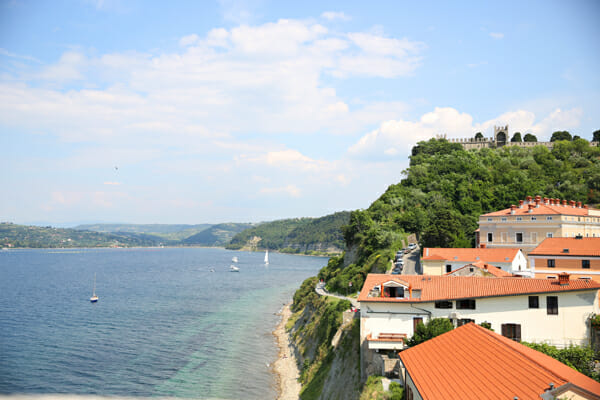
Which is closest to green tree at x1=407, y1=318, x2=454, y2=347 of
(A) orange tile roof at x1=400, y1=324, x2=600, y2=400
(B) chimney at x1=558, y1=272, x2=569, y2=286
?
(A) orange tile roof at x1=400, y1=324, x2=600, y2=400

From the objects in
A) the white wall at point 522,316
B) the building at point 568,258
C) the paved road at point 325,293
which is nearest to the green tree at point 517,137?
the paved road at point 325,293

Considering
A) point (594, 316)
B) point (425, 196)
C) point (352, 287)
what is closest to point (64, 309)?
point (352, 287)

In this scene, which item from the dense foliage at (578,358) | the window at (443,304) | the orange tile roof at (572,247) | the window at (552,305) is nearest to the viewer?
the dense foliage at (578,358)

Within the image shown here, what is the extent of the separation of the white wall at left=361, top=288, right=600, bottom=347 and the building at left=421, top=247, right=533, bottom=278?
53.1 ft

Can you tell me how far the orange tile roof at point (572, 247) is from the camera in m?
35.6

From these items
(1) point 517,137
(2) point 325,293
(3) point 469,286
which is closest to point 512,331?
(3) point 469,286

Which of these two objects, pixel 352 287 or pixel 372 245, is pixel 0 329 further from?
pixel 372 245

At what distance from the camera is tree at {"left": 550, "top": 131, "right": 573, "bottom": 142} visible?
110 metres

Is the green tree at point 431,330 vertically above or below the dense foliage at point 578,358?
Result: above

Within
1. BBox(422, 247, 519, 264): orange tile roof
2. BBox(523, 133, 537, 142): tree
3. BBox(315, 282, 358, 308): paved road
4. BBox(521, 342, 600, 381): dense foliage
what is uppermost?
BBox(523, 133, 537, 142): tree

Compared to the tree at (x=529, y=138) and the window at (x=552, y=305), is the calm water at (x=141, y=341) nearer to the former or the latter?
the window at (x=552, y=305)

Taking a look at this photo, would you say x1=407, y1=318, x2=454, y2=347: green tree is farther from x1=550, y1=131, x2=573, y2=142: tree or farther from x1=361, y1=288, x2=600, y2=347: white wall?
x1=550, y1=131, x2=573, y2=142: tree

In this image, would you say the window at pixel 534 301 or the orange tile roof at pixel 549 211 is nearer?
the window at pixel 534 301

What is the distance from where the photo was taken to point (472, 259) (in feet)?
139
